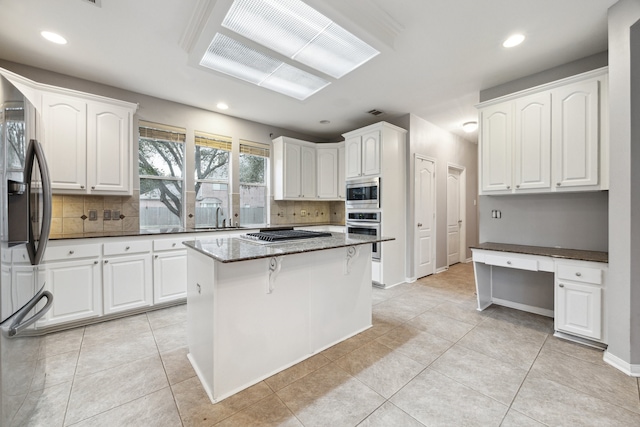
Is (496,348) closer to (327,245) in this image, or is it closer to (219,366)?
(327,245)

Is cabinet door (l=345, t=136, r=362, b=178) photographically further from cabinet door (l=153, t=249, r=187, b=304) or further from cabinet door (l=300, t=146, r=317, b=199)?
cabinet door (l=153, t=249, r=187, b=304)

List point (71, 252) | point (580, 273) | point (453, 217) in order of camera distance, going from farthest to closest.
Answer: point (453, 217) → point (71, 252) → point (580, 273)

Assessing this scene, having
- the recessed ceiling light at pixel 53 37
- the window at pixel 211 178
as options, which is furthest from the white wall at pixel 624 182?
the recessed ceiling light at pixel 53 37

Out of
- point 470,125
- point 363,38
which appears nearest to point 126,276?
point 363,38

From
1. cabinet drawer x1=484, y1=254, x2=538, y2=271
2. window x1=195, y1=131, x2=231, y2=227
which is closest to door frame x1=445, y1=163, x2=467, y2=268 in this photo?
cabinet drawer x1=484, y1=254, x2=538, y2=271

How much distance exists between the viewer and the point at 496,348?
2359mm

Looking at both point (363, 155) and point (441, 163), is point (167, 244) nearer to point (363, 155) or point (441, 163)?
point (363, 155)

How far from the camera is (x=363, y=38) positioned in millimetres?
2213

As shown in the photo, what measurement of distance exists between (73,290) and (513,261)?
15.2 feet

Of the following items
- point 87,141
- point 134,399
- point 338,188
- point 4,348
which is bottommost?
point 134,399

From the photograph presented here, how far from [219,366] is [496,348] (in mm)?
2354

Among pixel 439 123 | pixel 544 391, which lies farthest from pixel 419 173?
pixel 544 391

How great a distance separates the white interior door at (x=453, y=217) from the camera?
553 cm

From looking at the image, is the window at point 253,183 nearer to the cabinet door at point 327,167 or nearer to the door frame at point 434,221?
the cabinet door at point 327,167
